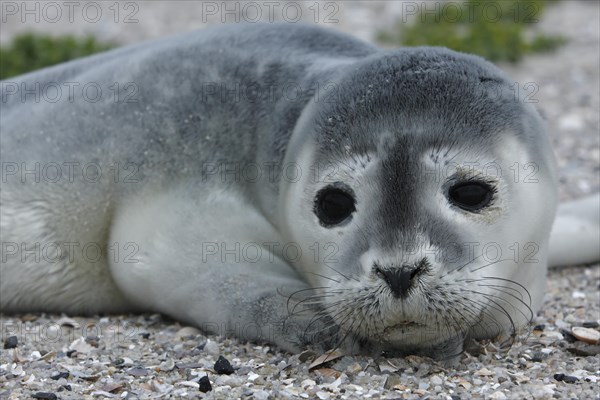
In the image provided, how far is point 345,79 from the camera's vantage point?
3785 mm

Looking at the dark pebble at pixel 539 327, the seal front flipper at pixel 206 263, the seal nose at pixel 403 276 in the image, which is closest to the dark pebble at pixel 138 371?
the seal front flipper at pixel 206 263

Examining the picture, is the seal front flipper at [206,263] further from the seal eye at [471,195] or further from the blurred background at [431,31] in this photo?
the blurred background at [431,31]

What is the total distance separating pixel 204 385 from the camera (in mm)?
3457

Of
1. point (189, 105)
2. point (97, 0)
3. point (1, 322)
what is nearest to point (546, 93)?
point (189, 105)

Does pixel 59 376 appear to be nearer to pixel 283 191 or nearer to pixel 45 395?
pixel 45 395

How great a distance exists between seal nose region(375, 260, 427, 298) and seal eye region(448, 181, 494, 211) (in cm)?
31

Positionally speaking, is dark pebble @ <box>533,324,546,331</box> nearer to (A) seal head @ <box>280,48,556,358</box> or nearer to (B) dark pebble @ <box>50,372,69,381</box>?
(A) seal head @ <box>280,48,556,358</box>

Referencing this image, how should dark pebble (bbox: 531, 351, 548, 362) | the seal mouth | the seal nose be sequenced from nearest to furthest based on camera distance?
the seal nose < the seal mouth < dark pebble (bbox: 531, 351, 548, 362)

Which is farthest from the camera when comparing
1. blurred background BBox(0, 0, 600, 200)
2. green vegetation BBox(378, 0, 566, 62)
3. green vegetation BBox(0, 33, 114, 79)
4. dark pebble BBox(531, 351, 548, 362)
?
green vegetation BBox(378, 0, 566, 62)

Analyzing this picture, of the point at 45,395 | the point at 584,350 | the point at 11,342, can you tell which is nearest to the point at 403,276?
the point at 584,350

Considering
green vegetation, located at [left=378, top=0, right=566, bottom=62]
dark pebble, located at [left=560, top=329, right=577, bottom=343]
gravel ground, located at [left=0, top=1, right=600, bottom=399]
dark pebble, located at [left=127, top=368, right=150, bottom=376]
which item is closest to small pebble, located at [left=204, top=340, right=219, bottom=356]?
gravel ground, located at [left=0, top=1, right=600, bottom=399]

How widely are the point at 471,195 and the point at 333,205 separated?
47 centimetres

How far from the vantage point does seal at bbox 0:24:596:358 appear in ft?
11.1

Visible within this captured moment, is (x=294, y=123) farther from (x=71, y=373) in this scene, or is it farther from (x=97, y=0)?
(x=97, y=0)
